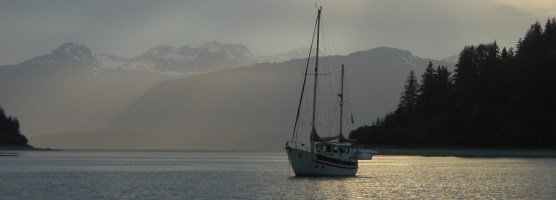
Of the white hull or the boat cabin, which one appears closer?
the white hull

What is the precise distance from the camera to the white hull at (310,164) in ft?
288

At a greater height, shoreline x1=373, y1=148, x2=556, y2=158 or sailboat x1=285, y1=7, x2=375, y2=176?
shoreline x1=373, y1=148, x2=556, y2=158

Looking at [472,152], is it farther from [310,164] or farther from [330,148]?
[310,164]

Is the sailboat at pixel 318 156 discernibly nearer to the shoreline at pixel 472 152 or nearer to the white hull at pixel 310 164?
the white hull at pixel 310 164

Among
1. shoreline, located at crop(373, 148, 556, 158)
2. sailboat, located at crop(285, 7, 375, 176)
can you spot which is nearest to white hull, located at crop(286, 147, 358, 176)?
sailboat, located at crop(285, 7, 375, 176)

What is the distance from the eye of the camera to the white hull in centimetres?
8769

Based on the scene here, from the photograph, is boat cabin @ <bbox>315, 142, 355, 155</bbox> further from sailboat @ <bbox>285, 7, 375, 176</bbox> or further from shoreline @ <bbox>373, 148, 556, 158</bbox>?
shoreline @ <bbox>373, 148, 556, 158</bbox>

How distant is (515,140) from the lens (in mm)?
166875

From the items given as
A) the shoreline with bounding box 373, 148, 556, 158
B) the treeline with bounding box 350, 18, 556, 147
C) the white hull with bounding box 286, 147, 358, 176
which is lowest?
the white hull with bounding box 286, 147, 358, 176

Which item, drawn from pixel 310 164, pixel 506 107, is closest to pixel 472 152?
pixel 506 107

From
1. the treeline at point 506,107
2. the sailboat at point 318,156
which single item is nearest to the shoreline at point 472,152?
the treeline at point 506,107

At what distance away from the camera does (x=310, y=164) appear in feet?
288

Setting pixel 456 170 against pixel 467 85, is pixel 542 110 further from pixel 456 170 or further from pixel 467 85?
pixel 456 170

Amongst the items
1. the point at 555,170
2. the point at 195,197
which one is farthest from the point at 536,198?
the point at 555,170
